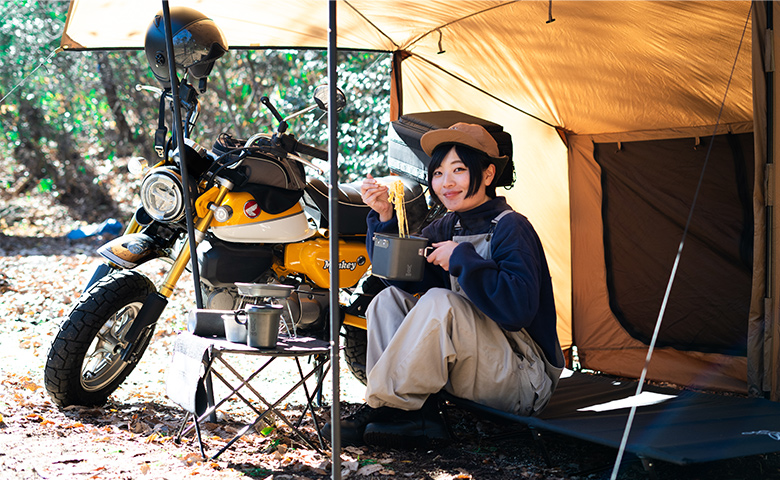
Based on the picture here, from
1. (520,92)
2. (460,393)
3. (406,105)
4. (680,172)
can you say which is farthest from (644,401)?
(406,105)

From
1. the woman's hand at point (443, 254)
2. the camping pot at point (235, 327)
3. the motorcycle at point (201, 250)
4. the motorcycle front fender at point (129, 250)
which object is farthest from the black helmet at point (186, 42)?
the woman's hand at point (443, 254)

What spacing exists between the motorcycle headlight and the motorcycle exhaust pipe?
1.06 ft

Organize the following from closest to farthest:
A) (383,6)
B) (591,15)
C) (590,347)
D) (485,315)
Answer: (485,315), (591,15), (383,6), (590,347)

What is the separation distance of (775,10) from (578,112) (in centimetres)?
146

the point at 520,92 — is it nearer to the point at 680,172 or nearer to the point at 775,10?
the point at 680,172

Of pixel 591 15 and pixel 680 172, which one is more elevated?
pixel 591 15

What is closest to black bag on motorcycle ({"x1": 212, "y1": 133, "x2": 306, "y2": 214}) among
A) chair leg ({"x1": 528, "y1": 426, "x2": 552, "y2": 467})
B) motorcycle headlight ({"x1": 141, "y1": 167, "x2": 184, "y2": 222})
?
motorcycle headlight ({"x1": 141, "y1": 167, "x2": 184, "y2": 222})

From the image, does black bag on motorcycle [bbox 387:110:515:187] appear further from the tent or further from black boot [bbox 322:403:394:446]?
black boot [bbox 322:403:394:446]

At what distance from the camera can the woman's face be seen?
277cm

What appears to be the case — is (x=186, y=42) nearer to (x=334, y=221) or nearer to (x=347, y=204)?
(x=347, y=204)

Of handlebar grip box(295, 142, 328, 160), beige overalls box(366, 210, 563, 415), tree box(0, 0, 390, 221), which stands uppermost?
tree box(0, 0, 390, 221)

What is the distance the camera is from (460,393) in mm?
2654

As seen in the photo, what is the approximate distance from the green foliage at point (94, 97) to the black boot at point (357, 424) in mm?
4692

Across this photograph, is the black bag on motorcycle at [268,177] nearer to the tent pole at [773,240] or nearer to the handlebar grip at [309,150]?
the handlebar grip at [309,150]
